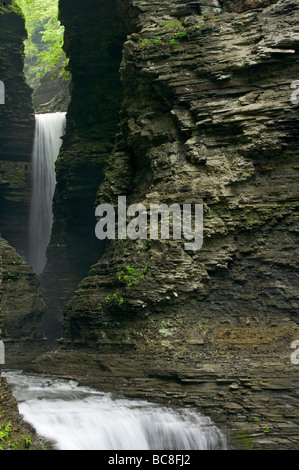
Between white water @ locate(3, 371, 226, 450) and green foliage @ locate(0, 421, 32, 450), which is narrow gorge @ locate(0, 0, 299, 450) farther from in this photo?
green foliage @ locate(0, 421, 32, 450)

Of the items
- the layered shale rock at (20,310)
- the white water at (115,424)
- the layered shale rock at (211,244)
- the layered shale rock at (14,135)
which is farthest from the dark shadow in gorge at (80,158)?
the white water at (115,424)

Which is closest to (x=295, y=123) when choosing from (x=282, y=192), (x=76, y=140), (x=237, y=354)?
(x=282, y=192)

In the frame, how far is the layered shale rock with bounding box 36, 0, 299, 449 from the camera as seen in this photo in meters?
10.4

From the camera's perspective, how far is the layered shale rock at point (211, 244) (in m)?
10.4

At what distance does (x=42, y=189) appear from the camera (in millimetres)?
23641

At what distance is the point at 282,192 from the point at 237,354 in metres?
4.18

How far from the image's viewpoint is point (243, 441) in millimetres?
9195

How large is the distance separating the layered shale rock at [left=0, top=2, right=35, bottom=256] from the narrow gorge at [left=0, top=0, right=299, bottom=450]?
959cm

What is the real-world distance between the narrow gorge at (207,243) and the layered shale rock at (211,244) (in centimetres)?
3

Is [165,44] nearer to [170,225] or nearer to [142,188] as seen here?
[142,188]

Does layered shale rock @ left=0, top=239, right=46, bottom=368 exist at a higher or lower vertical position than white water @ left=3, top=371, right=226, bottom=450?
higher

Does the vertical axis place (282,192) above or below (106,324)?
above

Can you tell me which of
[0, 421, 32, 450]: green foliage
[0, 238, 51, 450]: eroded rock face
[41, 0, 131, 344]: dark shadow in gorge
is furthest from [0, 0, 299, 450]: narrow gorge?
[0, 238, 51, 450]: eroded rock face

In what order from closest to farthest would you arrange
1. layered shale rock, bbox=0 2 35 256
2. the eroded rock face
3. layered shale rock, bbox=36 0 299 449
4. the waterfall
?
1. layered shale rock, bbox=36 0 299 449
2. the eroded rock face
3. layered shale rock, bbox=0 2 35 256
4. the waterfall
